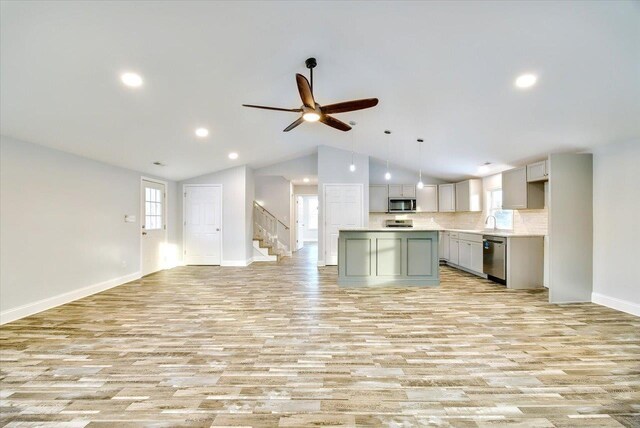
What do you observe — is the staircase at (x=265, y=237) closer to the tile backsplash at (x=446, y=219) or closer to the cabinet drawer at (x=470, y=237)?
the tile backsplash at (x=446, y=219)

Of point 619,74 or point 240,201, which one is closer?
point 619,74

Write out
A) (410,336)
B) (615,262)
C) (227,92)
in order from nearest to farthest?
(410,336) < (227,92) < (615,262)

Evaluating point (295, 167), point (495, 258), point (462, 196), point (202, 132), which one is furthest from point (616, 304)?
point (295, 167)

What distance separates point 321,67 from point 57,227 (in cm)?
452

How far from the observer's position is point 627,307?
3736mm

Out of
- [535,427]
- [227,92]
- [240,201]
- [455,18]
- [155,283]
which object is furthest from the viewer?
[240,201]

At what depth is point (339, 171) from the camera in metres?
7.45

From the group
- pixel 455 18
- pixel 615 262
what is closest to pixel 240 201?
pixel 455 18

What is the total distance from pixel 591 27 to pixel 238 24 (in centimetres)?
294

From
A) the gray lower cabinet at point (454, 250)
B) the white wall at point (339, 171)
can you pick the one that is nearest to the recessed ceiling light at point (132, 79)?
the white wall at point (339, 171)

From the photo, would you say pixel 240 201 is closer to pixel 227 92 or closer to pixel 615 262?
pixel 227 92

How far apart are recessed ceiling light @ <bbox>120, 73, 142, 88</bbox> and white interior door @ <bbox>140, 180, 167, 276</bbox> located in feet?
12.4

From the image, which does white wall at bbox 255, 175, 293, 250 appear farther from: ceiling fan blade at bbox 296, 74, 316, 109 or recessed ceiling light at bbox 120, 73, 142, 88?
ceiling fan blade at bbox 296, 74, 316, 109

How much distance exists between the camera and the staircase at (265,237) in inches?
330
